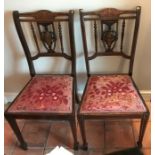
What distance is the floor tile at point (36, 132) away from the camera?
77.4 inches

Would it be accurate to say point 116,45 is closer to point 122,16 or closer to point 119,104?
point 122,16

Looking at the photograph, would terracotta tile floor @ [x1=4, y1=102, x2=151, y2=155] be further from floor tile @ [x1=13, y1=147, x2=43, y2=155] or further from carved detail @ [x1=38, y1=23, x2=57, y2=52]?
carved detail @ [x1=38, y1=23, x2=57, y2=52]

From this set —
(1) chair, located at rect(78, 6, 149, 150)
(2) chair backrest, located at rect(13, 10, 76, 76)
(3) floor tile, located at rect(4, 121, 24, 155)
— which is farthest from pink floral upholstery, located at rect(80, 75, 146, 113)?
(3) floor tile, located at rect(4, 121, 24, 155)

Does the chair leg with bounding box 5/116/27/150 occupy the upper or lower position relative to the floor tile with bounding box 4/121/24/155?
upper

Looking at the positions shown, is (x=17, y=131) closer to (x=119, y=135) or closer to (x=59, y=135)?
(x=59, y=135)

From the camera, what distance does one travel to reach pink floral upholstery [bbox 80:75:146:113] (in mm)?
1639

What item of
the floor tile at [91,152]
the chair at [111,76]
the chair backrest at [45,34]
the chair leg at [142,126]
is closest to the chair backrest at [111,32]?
the chair at [111,76]

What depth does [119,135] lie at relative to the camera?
197cm

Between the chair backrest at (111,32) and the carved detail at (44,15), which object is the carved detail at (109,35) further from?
the carved detail at (44,15)

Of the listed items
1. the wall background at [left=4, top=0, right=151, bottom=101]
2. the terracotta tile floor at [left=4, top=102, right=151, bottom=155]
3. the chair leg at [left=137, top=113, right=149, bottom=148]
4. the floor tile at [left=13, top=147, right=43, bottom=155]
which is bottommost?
the floor tile at [left=13, top=147, right=43, bottom=155]

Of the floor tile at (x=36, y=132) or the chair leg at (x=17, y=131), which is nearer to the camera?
the chair leg at (x=17, y=131)

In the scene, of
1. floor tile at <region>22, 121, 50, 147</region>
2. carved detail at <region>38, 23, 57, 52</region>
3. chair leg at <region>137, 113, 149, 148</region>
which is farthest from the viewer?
floor tile at <region>22, 121, 50, 147</region>
